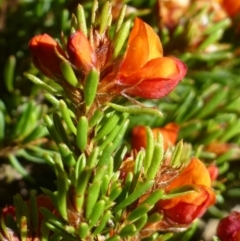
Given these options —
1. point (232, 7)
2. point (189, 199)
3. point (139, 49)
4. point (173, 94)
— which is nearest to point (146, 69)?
point (139, 49)

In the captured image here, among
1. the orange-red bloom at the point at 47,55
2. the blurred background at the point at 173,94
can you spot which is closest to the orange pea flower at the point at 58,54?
the orange-red bloom at the point at 47,55

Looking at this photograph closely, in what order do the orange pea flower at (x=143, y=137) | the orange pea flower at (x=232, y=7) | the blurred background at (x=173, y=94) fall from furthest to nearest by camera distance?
the orange pea flower at (x=232, y=7) → the blurred background at (x=173, y=94) → the orange pea flower at (x=143, y=137)

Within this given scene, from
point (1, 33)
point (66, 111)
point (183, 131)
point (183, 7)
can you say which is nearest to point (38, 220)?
point (66, 111)

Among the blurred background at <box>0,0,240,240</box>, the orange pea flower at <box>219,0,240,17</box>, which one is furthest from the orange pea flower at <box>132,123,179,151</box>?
the orange pea flower at <box>219,0,240,17</box>

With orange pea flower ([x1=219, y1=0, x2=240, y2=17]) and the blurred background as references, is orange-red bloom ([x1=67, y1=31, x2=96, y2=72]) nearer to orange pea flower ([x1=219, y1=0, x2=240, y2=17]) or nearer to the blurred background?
the blurred background

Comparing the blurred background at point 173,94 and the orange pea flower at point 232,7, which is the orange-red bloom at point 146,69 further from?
the orange pea flower at point 232,7
